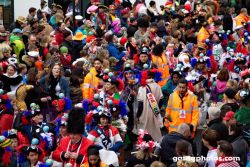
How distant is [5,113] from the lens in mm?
14148

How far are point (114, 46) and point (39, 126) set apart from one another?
5902 millimetres

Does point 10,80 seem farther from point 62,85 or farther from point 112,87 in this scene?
point 112,87

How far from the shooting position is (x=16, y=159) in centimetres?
1245

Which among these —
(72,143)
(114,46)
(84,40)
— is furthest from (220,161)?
(84,40)

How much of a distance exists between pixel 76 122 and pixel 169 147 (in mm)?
1406

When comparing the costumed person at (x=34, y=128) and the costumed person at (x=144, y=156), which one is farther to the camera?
the costumed person at (x=34, y=128)

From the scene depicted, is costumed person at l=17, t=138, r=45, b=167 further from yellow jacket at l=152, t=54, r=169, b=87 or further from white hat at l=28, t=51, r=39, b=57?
yellow jacket at l=152, t=54, r=169, b=87

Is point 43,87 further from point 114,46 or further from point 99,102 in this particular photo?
point 114,46

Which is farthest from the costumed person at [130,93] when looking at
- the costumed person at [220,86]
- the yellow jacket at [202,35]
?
the yellow jacket at [202,35]

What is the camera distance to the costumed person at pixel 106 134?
1252cm

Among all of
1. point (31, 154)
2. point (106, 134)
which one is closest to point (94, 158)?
point (31, 154)

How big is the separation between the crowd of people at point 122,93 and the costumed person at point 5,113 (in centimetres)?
2

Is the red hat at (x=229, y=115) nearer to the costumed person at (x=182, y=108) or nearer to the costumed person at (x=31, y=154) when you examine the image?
the costumed person at (x=182, y=108)

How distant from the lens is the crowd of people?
11914 mm
